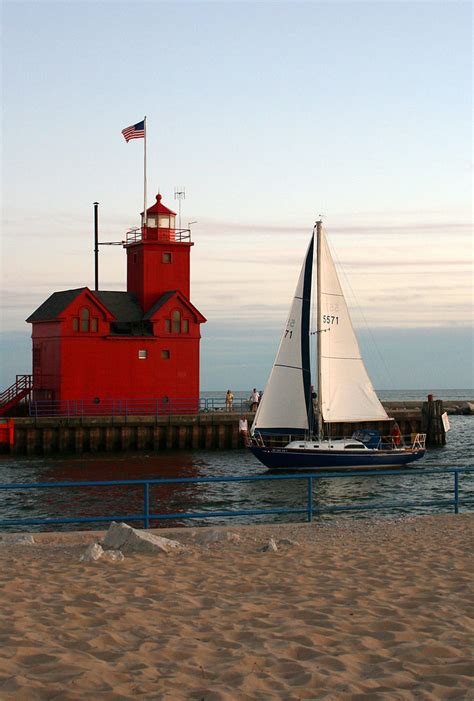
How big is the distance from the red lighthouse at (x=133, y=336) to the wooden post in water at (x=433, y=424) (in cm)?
1502

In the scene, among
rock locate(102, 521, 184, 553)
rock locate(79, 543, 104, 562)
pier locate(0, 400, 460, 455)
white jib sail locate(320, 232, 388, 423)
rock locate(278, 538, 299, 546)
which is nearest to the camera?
rock locate(79, 543, 104, 562)

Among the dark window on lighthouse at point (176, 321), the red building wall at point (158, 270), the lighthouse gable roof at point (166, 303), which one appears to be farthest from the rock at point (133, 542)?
the red building wall at point (158, 270)

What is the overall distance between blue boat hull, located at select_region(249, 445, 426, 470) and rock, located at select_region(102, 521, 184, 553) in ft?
81.2

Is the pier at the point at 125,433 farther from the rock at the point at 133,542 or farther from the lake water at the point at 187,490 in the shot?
the rock at the point at 133,542

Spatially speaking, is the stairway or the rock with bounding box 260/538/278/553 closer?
the rock with bounding box 260/538/278/553

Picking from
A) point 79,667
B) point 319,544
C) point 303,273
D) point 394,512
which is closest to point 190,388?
point 303,273

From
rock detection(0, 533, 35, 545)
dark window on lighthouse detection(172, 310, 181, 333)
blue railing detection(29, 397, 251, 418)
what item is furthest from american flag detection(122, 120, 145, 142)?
rock detection(0, 533, 35, 545)

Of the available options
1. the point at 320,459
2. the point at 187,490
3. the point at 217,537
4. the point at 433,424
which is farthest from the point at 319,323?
the point at 217,537

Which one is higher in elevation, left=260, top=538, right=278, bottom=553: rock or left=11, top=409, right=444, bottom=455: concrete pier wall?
left=11, top=409, right=444, bottom=455: concrete pier wall

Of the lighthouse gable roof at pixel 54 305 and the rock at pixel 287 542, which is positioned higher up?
the lighthouse gable roof at pixel 54 305

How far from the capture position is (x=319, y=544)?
1415 centimetres

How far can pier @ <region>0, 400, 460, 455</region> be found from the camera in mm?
47844

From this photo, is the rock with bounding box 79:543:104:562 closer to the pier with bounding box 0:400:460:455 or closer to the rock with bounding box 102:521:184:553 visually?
the rock with bounding box 102:521:184:553

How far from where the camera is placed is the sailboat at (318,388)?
125 feet
